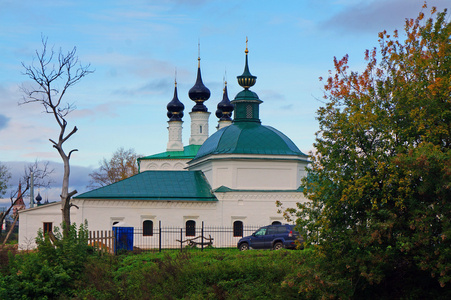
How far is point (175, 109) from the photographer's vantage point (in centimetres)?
7406

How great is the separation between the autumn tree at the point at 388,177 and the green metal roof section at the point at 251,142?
73.9ft

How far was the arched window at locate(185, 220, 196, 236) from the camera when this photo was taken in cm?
3838

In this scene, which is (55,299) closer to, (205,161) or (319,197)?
(319,197)

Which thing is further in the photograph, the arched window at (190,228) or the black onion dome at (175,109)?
the black onion dome at (175,109)

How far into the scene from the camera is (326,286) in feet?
53.4

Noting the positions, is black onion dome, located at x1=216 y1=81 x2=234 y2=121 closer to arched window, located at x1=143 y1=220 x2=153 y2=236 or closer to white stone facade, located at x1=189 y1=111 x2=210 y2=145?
white stone facade, located at x1=189 y1=111 x2=210 y2=145

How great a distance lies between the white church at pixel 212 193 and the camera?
38062 millimetres

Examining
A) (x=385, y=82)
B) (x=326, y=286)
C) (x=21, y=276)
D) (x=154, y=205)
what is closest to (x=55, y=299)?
(x=21, y=276)

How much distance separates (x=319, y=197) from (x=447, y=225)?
3385mm

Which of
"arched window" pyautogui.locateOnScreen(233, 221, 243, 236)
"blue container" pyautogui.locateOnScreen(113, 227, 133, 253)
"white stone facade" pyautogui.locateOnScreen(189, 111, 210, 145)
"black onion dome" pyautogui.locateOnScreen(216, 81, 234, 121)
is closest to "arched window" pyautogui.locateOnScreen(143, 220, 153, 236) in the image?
"arched window" pyautogui.locateOnScreen(233, 221, 243, 236)

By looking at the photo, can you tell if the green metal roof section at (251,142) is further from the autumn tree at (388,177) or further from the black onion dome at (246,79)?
the autumn tree at (388,177)

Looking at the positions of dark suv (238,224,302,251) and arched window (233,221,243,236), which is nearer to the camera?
dark suv (238,224,302,251)

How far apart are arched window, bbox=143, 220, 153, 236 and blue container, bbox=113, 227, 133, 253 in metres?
8.10

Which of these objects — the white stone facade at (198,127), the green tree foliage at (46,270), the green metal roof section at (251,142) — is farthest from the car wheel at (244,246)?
the white stone facade at (198,127)
